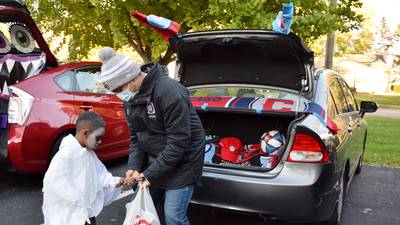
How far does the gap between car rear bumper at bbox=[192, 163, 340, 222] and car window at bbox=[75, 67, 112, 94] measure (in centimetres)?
273

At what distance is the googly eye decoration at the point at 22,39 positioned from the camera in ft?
17.7

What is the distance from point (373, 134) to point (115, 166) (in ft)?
23.3

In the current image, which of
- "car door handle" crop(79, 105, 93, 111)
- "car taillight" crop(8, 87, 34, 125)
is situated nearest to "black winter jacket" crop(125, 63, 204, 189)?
"car taillight" crop(8, 87, 34, 125)

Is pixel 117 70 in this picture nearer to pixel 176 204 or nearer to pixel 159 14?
pixel 176 204

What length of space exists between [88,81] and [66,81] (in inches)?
14.8

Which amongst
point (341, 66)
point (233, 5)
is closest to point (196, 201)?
point (233, 5)

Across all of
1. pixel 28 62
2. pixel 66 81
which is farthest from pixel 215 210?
pixel 28 62

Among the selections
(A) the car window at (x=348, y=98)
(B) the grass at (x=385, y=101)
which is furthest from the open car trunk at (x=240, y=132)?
(B) the grass at (x=385, y=101)

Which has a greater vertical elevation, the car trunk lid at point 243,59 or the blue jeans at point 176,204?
the car trunk lid at point 243,59

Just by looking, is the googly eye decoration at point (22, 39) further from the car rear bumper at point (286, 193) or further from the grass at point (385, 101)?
the grass at point (385, 101)

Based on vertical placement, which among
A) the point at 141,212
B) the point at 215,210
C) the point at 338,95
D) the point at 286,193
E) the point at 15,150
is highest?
the point at 338,95

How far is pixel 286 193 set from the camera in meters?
3.25

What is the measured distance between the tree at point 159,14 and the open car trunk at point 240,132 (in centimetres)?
369

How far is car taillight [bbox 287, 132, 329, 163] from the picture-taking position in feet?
10.9
